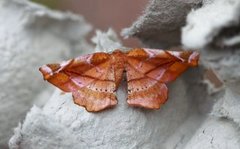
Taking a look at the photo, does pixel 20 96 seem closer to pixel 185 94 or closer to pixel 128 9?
pixel 185 94

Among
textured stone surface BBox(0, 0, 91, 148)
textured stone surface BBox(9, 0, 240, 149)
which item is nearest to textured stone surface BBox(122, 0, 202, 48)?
textured stone surface BBox(9, 0, 240, 149)

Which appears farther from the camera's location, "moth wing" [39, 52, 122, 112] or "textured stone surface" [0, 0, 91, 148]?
"textured stone surface" [0, 0, 91, 148]

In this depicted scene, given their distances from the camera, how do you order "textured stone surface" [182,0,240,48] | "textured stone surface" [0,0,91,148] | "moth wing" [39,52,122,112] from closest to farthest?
"textured stone surface" [182,0,240,48], "moth wing" [39,52,122,112], "textured stone surface" [0,0,91,148]

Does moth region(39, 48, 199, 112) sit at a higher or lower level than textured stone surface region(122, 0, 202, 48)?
lower

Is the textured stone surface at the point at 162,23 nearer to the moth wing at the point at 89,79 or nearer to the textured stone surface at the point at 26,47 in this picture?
the moth wing at the point at 89,79

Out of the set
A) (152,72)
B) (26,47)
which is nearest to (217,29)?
(152,72)

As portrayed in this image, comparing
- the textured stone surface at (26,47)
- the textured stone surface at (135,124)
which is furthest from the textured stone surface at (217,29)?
the textured stone surface at (26,47)

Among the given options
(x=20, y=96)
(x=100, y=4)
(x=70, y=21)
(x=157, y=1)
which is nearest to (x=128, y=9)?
(x=100, y=4)

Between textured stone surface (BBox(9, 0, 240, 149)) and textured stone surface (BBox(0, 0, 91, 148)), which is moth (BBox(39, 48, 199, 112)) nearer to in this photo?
textured stone surface (BBox(9, 0, 240, 149))

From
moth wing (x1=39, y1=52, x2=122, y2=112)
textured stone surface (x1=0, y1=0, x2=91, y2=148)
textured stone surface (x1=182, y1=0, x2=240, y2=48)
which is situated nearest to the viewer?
textured stone surface (x1=182, y1=0, x2=240, y2=48)
